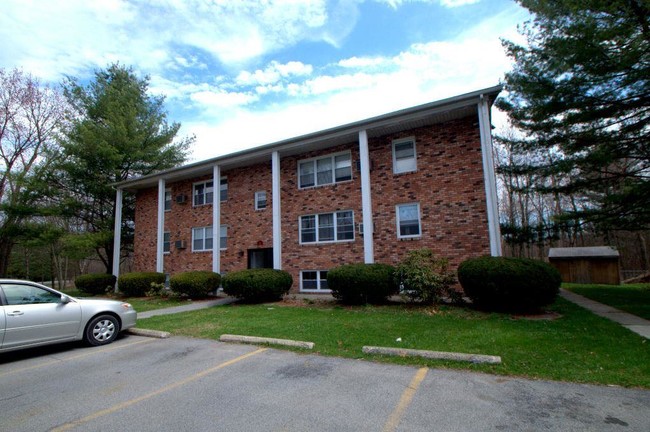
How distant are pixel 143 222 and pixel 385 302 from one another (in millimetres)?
16528

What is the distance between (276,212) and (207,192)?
19.5 feet

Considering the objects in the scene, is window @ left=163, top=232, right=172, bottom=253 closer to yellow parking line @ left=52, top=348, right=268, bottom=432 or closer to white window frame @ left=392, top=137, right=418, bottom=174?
white window frame @ left=392, top=137, right=418, bottom=174

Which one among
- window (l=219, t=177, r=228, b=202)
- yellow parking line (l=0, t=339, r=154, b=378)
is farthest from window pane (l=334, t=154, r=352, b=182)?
yellow parking line (l=0, t=339, r=154, b=378)

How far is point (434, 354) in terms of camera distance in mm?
5312

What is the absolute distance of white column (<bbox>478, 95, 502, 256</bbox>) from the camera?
11070 millimetres

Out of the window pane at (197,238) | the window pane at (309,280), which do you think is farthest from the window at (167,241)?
the window pane at (309,280)

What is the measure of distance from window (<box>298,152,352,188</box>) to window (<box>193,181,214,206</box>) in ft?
18.9

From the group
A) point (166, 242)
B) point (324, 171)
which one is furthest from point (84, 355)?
point (166, 242)

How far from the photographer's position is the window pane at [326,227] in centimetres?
1473

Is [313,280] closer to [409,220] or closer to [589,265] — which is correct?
[409,220]

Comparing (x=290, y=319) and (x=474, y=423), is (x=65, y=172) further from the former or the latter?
(x=474, y=423)

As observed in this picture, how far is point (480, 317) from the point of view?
26.7ft

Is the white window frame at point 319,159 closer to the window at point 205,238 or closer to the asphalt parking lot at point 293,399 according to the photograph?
the window at point 205,238

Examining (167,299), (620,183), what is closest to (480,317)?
(620,183)
